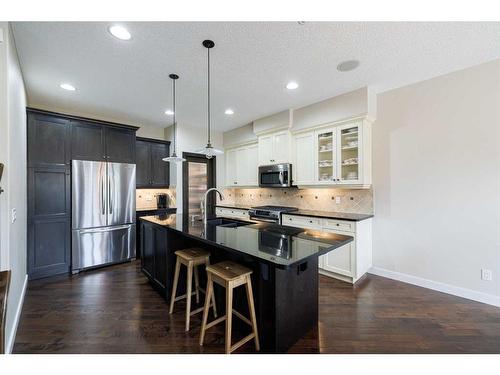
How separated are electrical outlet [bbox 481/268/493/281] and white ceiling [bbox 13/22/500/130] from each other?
2372 mm

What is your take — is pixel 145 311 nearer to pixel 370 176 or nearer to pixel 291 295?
pixel 291 295

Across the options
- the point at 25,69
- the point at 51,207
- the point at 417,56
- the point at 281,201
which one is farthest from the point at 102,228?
the point at 417,56

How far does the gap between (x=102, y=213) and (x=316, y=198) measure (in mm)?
3703

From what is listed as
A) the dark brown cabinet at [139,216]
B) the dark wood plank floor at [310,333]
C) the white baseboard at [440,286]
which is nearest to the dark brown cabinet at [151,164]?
the dark brown cabinet at [139,216]

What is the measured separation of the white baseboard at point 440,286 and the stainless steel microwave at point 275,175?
1978 millimetres

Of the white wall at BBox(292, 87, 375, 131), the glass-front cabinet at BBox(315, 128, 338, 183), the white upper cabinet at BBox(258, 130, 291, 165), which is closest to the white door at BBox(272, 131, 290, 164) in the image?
the white upper cabinet at BBox(258, 130, 291, 165)

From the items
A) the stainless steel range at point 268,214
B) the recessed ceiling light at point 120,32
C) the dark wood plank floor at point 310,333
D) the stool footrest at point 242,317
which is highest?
the recessed ceiling light at point 120,32

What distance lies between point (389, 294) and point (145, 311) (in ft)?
9.45

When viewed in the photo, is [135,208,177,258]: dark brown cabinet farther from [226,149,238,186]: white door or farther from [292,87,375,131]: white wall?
[292,87,375,131]: white wall

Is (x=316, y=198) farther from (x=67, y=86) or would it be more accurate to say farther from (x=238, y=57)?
(x=67, y=86)

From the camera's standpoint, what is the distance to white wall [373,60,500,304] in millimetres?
2584

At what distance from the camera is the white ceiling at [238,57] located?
1981 millimetres

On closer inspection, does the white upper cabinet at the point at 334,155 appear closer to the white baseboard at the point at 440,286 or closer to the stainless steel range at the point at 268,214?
the stainless steel range at the point at 268,214

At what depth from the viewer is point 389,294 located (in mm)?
2830
